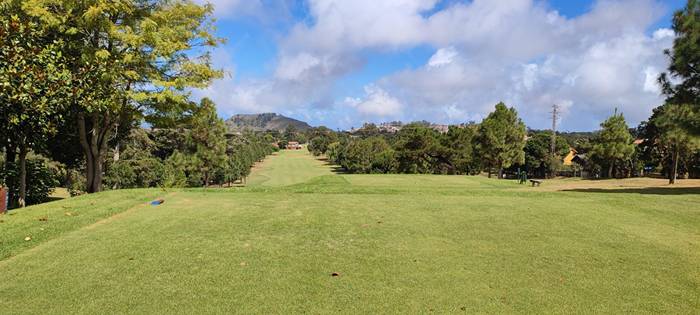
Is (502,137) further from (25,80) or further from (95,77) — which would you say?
(25,80)

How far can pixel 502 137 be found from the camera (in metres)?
41.2

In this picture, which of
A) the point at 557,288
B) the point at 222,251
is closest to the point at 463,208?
the point at 557,288

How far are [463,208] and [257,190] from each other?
6869mm

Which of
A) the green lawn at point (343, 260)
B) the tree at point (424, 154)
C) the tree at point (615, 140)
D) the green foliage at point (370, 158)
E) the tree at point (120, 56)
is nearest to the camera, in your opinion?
the green lawn at point (343, 260)

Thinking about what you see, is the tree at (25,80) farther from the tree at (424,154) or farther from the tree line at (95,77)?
the tree at (424,154)

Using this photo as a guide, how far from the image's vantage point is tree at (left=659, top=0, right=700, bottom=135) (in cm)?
1808

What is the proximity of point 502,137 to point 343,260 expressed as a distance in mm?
38205

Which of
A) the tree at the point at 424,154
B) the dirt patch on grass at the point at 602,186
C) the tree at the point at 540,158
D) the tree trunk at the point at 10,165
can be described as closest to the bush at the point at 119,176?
the tree trunk at the point at 10,165

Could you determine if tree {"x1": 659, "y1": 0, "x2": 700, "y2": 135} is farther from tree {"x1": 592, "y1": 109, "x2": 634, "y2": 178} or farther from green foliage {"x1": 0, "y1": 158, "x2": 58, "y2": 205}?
green foliage {"x1": 0, "y1": 158, "x2": 58, "y2": 205}

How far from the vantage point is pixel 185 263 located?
586 cm

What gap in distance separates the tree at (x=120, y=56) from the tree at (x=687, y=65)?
19.4 meters

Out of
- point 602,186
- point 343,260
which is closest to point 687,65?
point 602,186

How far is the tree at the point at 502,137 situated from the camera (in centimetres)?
4106

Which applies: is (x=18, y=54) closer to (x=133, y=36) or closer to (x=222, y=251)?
(x=133, y=36)
